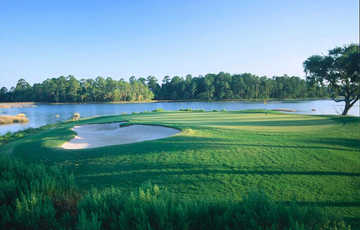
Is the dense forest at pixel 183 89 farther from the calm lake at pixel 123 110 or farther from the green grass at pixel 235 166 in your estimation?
the green grass at pixel 235 166

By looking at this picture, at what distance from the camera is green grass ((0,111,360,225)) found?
5.16 metres

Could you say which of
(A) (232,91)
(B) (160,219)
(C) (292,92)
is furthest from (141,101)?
(B) (160,219)

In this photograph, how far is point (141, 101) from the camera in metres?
129

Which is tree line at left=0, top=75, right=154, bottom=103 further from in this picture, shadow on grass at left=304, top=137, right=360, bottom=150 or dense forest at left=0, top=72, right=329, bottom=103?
shadow on grass at left=304, top=137, right=360, bottom=150

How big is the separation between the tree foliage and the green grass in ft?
75.7

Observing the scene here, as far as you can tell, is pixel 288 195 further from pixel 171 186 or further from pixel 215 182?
pixel 171 186

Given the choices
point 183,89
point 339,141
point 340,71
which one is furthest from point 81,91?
point 339,141

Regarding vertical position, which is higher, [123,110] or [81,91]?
[81,91]

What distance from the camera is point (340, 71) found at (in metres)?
29.0

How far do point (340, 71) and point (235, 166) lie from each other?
99.6ft

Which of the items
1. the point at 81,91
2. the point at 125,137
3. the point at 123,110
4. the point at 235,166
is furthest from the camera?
the point at 81,91

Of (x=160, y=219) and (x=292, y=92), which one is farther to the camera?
(x=292, y=92)

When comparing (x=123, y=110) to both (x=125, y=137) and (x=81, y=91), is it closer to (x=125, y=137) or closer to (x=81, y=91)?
(x=125, y=137)

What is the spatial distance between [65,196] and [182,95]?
13126 centimetres
